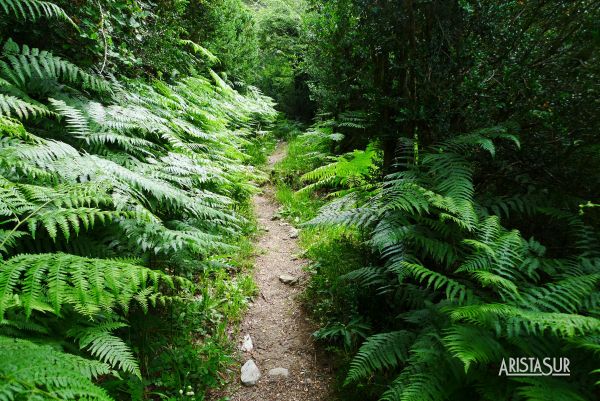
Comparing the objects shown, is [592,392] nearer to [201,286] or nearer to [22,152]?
[201,286]

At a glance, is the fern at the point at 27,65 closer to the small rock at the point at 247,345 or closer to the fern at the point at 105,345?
the fern at the point at 105,345

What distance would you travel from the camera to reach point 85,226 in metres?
2.04

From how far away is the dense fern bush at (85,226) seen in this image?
5.32 ft

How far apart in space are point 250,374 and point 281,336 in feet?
1.78

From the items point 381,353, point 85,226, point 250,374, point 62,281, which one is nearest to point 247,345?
point 250,374

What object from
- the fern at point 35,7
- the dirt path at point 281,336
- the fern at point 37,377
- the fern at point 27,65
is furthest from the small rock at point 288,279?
the fern at point 35,7

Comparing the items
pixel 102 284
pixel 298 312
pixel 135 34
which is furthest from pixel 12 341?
pixel 135 34

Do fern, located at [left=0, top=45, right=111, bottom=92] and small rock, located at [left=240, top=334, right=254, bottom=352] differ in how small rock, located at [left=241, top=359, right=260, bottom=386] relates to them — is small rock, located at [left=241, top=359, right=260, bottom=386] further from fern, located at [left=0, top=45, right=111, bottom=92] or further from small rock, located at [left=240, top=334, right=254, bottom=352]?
fern, located at [left=0, top=45, right=111, bottom=92]

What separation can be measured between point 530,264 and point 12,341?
3.01 meters

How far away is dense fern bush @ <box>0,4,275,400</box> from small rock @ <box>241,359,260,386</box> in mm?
450

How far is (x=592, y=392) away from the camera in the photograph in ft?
5.87

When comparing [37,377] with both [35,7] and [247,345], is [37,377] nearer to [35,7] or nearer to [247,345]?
[247,345]

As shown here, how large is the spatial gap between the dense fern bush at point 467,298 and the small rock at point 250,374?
812 millimetres

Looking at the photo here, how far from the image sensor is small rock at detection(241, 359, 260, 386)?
9.31ft
